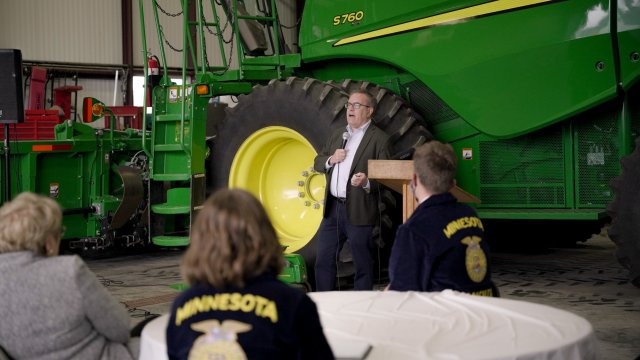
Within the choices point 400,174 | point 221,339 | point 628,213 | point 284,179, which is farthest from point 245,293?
point 284,179

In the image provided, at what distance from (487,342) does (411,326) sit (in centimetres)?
31

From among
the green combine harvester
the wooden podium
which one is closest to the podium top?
the wooden podium

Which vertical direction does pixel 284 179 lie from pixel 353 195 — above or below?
above

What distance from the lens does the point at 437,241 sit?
3.50 metres

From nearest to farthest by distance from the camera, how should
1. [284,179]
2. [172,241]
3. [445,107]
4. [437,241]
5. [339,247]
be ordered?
[437,241], [339,247], [445,107], [172,241], [284,179]

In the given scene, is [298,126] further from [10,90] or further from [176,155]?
[10,90]

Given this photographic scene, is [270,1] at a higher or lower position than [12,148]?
higher

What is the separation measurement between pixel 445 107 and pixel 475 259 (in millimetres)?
3637

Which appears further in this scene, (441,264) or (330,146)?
(330,146)

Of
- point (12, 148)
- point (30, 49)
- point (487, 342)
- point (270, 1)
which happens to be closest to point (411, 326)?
point (487, 342)

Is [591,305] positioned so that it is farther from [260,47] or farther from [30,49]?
[30,49]

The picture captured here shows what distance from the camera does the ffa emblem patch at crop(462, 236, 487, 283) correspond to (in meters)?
3.57

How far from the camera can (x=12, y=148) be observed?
351 inches

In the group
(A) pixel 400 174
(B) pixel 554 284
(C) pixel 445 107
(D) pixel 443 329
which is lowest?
(B) pixel 554 284
